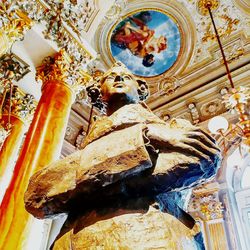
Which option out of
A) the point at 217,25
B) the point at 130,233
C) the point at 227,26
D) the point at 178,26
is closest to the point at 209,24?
the point at 217,25

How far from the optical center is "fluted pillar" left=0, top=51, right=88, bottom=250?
297cm

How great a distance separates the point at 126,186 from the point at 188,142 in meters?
0.29

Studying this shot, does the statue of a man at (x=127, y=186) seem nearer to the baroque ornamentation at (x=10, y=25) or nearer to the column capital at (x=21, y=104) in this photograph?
the baroque ornamentation at (x=10, y=25)

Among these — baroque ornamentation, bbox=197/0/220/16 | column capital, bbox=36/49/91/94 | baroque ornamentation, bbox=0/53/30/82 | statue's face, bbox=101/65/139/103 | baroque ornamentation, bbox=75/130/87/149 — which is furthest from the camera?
baroque ornamentation, bbox=75/130/87/149

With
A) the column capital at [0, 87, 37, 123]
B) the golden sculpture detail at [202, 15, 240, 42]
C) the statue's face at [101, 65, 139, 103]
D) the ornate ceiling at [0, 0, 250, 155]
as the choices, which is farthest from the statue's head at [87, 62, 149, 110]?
the golden sculpture detail at [202, 15, 240, 42]

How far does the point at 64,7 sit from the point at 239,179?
220 inches

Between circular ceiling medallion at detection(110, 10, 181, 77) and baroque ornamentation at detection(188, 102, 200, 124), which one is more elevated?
circular ceiling medallion at detection(110, 10, 181, 77)

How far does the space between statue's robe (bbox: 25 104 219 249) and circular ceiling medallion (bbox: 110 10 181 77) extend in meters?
7.49

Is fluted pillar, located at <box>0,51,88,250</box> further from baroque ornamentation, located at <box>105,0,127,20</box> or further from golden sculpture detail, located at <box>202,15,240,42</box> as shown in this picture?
golden sculpture detail, located at <box>202,15,240,42</box>

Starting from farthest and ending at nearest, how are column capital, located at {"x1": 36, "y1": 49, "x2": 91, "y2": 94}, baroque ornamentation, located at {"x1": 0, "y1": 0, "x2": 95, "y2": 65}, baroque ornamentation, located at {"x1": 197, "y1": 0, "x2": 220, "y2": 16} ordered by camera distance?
baroque ornamentation, located at {"x1": 197, "y1": 0, "x2": 220, "y2": 16} < column capital, located at {"x1": 36, "y1": 49, "x2": 91, "y2": 94} < baroque ornamentation, located at {"x1": 0, "y1": 0, "x2": 95, "y2": 65}

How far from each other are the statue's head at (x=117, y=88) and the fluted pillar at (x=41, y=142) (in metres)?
1.94

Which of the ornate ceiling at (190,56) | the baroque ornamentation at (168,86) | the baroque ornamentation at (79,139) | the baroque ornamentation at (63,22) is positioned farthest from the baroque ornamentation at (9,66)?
the baroque ornamentation at (168,86)

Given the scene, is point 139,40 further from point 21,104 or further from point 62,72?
point 62,72

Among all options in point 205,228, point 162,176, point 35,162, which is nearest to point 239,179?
point 205,228
